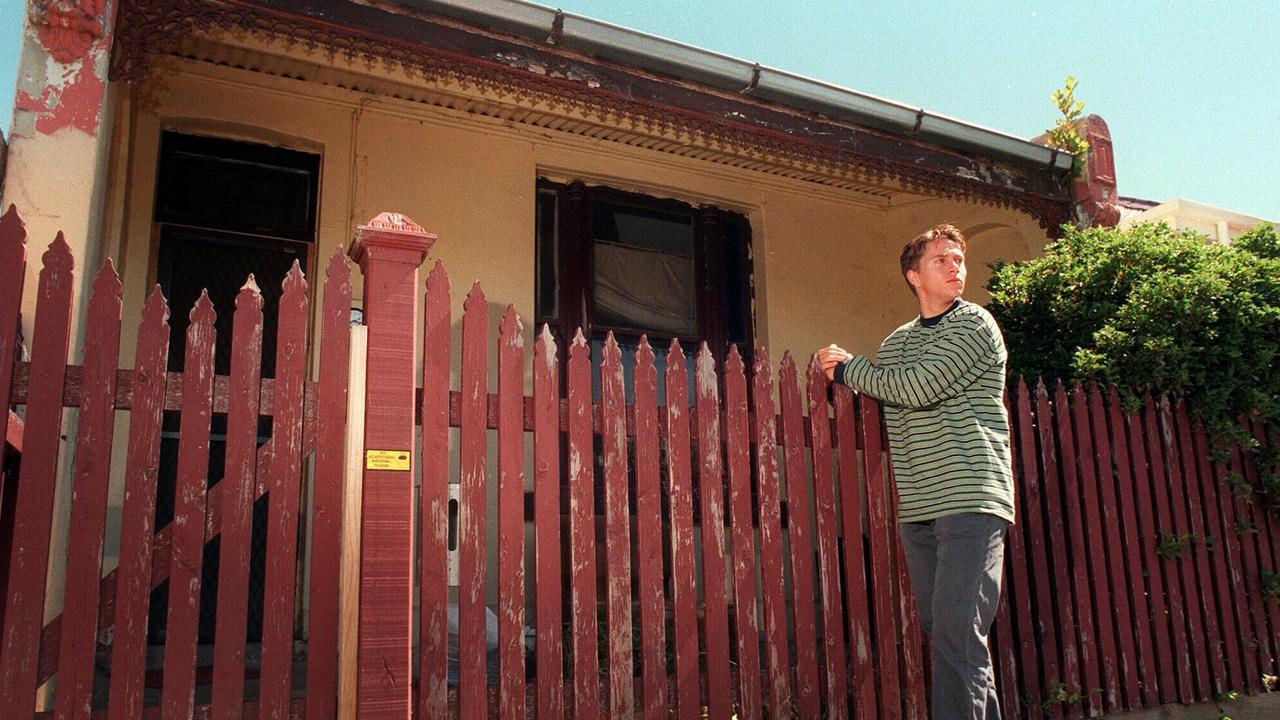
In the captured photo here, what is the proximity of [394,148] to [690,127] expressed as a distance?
2039mm

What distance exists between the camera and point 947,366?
11.3 ft

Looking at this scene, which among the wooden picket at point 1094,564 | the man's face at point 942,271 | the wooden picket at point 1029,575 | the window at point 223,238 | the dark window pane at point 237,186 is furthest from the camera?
the dark window pane at point 237,186

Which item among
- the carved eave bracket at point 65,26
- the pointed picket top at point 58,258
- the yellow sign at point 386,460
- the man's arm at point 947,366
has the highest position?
the carved eave bracket at point 65,26

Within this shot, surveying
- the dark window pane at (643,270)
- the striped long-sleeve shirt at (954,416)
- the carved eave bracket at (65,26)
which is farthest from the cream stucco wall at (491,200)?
the striped long-sleeve shirt at (954,416)

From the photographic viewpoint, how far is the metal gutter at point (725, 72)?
4.63 metres

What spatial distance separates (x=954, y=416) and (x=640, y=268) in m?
3.78

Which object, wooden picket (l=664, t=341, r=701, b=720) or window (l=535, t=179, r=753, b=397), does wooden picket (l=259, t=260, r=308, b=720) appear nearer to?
wooden picket (l=664, t=341, r=701, b=720)

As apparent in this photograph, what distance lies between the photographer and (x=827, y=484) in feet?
13.2

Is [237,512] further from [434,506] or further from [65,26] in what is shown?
[65,26]

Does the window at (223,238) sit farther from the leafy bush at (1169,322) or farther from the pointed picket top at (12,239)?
the leafy bush at (1169,322)

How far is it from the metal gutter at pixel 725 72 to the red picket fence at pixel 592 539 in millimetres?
1858

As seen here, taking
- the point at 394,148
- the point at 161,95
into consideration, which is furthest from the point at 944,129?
the point at 161,95

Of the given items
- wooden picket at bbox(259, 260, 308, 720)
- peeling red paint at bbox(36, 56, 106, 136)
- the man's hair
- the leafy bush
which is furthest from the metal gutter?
wooden picket at bbox(259, 260, 308, 720)

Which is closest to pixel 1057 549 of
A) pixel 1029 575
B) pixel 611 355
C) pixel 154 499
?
pixel 1029 575
